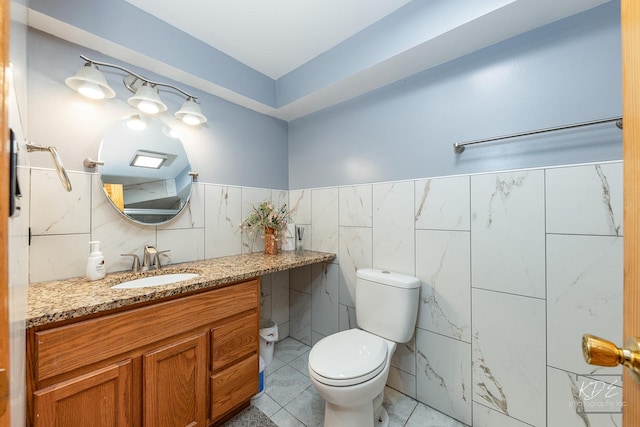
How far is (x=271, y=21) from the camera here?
1.49 metres

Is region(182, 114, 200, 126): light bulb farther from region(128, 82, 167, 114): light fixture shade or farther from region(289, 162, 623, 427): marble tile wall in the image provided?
region(289, 162, 623, 427): marble tile wall

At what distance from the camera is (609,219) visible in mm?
1051

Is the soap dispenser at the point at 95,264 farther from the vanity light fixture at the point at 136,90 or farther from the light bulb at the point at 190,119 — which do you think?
the light bulb at the point at 190,119

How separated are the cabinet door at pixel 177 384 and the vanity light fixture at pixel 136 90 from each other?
1.34 meters

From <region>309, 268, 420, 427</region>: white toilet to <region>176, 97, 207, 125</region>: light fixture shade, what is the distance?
1.51 meters

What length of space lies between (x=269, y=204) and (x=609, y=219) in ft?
6.60

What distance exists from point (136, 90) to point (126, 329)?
4.36 feet

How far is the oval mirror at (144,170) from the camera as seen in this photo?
4.62 ft

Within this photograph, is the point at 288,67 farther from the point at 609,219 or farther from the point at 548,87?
the point at 609,219

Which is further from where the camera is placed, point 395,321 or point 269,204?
point 269,204

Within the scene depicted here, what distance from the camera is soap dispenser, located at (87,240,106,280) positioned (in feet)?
4.06

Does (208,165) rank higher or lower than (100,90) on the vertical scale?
lower

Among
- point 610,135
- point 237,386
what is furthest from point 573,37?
point 237,386

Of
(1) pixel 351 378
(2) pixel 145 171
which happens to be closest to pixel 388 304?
(1) pixel 351 378
